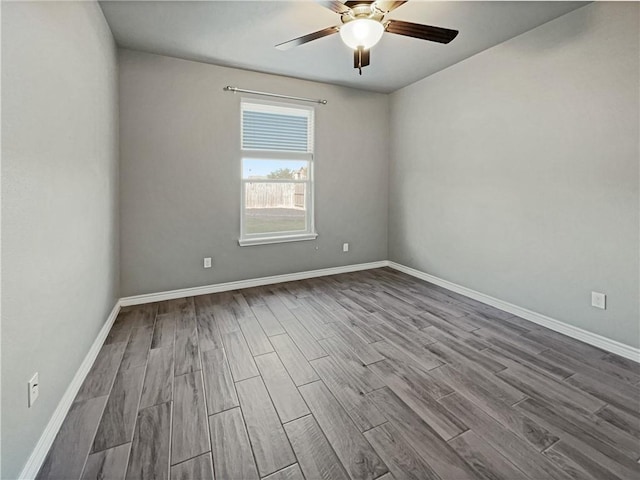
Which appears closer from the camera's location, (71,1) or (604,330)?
(71,1)

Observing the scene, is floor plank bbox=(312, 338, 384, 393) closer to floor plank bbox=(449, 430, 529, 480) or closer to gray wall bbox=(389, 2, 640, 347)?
floor plank bbox=(449, 430, 529, 480)

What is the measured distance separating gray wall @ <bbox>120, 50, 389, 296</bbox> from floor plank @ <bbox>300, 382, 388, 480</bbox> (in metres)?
2.29

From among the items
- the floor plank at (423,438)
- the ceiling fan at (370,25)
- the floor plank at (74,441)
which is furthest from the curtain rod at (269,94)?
the floor plank at (423,438)

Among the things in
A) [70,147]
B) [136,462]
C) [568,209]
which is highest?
[70,147]

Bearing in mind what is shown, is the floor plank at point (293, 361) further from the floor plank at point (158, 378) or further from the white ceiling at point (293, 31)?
the white ceiling at point (293, 31)

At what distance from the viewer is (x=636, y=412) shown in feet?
5.67

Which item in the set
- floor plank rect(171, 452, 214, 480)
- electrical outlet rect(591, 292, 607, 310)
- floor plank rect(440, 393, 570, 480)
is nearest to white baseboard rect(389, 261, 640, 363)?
electrical outlet rect(591, 292, 607, 310)

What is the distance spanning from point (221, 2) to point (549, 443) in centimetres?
343

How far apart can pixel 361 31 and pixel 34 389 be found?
103 inches

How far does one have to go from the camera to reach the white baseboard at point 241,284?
338 cm

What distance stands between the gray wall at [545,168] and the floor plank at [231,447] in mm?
2771

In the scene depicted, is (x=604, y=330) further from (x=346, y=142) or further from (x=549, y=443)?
(x=346, y=142)

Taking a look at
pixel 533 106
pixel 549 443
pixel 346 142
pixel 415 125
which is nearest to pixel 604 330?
pixel 549 443

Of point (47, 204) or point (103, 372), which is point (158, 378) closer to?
point (103, 372)
